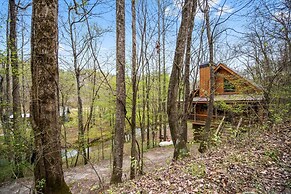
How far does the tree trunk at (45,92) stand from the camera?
2543 mm

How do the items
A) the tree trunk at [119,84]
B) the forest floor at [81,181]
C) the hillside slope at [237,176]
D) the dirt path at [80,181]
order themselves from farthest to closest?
the dirt path at [80,181], the forest floor at [81,181], the tree trunk at [119,84], the hillside slope at [237,176]

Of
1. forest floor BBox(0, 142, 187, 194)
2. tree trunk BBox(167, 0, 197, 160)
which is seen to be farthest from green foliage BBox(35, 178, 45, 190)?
tree trunk BBox(167, 0, 197, 160)

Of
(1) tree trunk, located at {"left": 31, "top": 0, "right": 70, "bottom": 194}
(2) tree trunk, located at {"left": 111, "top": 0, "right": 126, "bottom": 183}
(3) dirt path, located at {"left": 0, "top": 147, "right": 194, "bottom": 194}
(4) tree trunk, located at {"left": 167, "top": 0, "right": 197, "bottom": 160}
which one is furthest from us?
(3) dirt path, located at {"left": 0, "top": 147, "right": 194, "bottom": 194}

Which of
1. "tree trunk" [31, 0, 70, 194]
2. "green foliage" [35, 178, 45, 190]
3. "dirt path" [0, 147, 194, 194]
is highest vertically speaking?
"tree trunk" [31, 0, 70, 194]

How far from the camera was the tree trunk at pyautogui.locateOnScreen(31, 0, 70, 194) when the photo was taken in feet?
8.34

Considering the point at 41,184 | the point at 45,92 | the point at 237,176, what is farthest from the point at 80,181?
the point at 237,176

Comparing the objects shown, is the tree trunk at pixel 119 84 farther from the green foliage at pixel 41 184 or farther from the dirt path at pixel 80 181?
the green foliage at pixel 41 184

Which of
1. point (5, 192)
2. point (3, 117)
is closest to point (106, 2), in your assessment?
point (3, 117)

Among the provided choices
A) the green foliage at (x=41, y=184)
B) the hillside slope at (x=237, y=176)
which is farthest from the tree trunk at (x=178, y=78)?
the green foliage at (x=41, y=184)

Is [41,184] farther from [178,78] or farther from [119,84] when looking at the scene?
[178,78]

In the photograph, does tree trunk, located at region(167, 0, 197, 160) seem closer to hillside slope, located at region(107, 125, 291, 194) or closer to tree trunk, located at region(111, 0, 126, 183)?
tree trunk, located at region(111, 0, 126, 183)

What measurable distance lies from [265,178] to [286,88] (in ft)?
20.4

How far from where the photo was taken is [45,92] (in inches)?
102

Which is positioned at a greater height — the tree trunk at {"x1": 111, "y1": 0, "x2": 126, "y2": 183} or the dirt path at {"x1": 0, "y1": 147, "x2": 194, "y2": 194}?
the tree trunk at {"x1": 111, "y1": 0, "x2": 126, "y2": 183}
